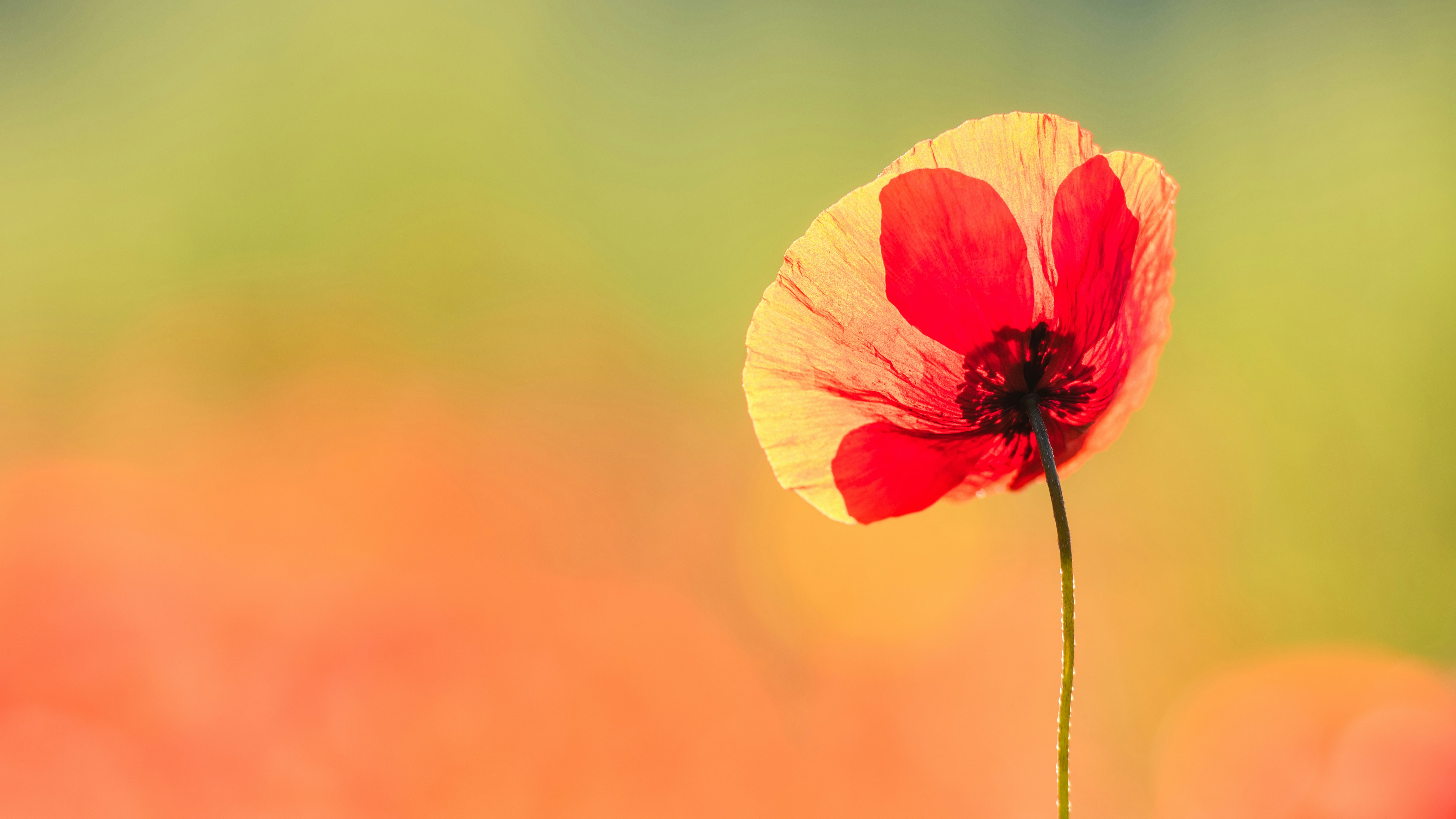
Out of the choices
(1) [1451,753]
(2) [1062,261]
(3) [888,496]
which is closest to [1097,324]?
(2) [1062,261]

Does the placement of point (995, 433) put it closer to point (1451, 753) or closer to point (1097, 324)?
point (1097, 324)

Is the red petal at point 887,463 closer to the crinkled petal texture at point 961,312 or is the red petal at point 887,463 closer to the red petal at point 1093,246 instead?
the crinkled petal texture at point 961,312

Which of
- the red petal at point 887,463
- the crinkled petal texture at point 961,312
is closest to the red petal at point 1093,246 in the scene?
the crinkled petal texture at point 961,312

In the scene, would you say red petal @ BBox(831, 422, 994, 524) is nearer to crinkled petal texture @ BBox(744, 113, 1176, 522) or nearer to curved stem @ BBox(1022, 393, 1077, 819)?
crinkled petal texture @ BBox(744, 113, 1176, 522)

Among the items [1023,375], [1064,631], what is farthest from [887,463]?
[1064,631]

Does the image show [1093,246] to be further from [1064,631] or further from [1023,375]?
[1064,631]
